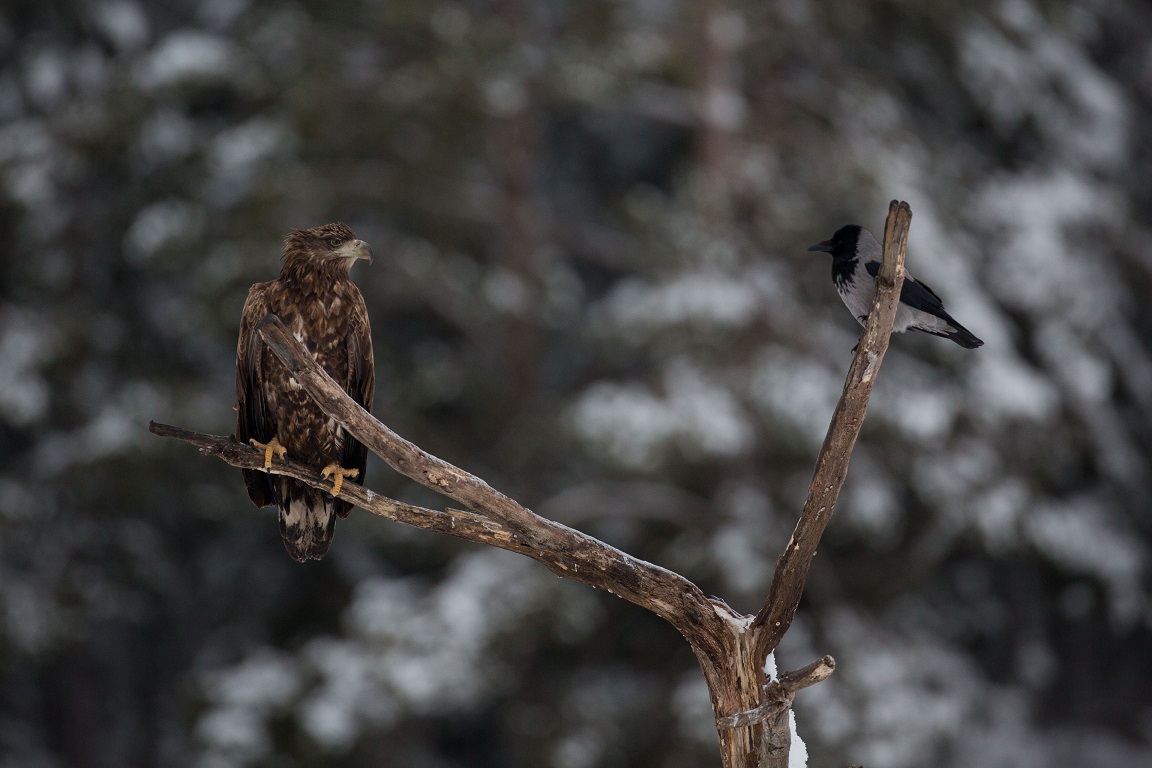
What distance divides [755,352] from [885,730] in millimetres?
2360

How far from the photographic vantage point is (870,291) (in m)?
2.83

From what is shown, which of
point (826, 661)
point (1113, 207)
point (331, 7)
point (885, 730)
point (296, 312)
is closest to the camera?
point (826, 661)

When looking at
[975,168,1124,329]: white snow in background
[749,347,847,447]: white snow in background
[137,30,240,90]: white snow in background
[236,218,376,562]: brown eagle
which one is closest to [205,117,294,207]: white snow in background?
[137,30,240,90]: white snow in background

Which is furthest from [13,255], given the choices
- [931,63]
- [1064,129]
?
[1064,129]

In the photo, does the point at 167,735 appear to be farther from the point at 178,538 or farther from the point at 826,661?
the point at 826,661

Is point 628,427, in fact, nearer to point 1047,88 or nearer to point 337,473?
point 337,473

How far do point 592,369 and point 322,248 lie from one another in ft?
23.0

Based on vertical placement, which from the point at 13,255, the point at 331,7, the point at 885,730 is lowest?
the point at 885,730

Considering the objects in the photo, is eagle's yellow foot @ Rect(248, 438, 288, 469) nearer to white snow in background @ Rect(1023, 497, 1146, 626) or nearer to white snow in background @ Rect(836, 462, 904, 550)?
white snow in background @ Rect(836, 462, 904, 550)

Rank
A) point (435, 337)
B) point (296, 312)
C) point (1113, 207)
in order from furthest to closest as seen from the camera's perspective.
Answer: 1. point (435, 337)
2. point (1113, 207)
3. point (296, 312)

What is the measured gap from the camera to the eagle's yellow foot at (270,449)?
3.05 metres

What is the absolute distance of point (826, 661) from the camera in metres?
2.57

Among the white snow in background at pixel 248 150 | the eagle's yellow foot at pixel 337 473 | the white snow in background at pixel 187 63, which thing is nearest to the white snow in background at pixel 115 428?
the white snow in background at pixel 248 150

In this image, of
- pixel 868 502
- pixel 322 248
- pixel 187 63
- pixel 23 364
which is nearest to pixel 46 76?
pixel 187 63
